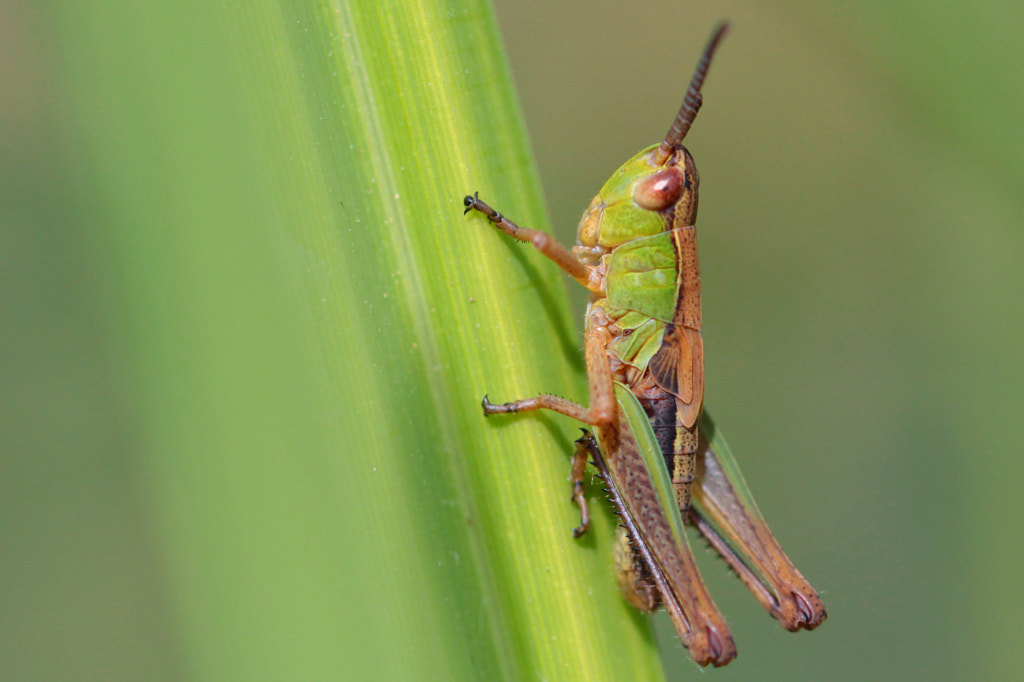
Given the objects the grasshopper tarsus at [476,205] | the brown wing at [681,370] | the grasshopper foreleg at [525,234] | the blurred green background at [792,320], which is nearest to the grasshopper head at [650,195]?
the brown wing at [681,370]

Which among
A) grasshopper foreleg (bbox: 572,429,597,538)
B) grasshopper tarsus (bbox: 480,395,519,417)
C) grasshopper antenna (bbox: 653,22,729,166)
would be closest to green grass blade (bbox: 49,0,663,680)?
grasshopper tarsus (bbox: 480,395,519,417)

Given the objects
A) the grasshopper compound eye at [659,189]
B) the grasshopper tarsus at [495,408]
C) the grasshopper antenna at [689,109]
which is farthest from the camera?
the grasshopper compound eye at [659,189]

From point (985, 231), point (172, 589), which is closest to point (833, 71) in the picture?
point (985, 231)

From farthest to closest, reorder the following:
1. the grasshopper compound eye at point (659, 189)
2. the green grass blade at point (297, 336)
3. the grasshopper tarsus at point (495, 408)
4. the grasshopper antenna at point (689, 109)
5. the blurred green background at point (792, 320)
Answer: the grasshopper compound eye at point (659, 189)
the blurred green background at point (792, 320)
the grasshopper antenna at point (689, 109)
the grasshopper tarsus at point (495, 408)
the green grass blade at point (297, 336)

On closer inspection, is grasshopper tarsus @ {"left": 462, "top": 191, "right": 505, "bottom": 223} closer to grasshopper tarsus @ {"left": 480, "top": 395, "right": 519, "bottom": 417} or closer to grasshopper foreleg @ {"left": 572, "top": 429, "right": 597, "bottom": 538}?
grasshopper tarsus @ {"left": 480, "top": 395, "right": 519, "bottom": 417}

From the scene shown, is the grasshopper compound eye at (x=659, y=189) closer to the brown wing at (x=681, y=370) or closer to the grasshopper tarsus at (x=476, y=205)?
the brown wing at (x=681, y=370)

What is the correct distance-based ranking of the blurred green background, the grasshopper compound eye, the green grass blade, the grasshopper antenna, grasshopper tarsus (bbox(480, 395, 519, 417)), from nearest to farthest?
Answer: the green grass blade → grasshopper tarsus (bbox(480, 395, 519, 417)) → the grasshopper antenna → the blurred green background → the grasshopper compound eye

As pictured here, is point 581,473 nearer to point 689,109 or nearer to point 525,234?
point 525,234

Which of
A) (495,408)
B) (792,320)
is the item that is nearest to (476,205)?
(495,408)
